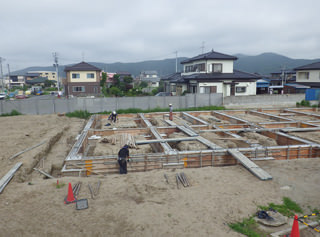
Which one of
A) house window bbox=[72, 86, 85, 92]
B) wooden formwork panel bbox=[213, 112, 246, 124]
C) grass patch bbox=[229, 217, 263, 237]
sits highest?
house window bbox=[72, 86, 85, 92]

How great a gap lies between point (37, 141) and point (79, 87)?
23.1m

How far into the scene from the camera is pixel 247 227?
14.5ft

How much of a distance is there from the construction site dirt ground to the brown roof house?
25.4 metres

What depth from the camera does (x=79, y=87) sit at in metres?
32.4

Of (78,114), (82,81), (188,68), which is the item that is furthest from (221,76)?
(82,81)

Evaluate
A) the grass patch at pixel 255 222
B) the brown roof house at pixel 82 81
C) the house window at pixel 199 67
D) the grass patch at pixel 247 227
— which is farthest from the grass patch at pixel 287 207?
the brown roof house at pixel 82 81

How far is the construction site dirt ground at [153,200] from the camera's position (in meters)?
4.38

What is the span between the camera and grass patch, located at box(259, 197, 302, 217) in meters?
4.88

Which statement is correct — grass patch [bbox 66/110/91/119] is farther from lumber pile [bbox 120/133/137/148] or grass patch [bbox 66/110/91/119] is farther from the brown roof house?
the brown roof house

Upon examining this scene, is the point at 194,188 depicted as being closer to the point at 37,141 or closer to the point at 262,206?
the point at 262,206

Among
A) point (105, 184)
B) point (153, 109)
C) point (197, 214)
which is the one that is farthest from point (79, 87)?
point (197, 214)

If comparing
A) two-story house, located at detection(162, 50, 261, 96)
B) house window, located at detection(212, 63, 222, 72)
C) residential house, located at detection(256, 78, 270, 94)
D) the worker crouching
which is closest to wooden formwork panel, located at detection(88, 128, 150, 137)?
the worker crouching

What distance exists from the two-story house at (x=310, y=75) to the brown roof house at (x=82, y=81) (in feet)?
89.2

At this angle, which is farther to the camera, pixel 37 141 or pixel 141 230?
pixel 37 141
